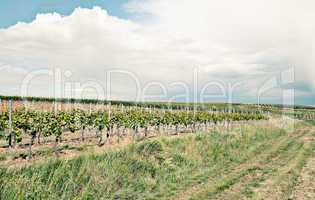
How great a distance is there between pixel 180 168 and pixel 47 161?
17.2 ft

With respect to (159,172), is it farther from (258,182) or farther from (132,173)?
(258,182)

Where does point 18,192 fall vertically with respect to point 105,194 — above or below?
above

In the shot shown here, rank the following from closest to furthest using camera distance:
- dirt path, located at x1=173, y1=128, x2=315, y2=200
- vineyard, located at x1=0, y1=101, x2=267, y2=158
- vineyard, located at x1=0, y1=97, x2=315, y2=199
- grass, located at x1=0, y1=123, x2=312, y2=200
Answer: grass, located at x1=0, y1=123, x2=312, y2=200 → vineyard, located at x1=0, y1=97, x2=315, y2=199 → dirt path, located at x1=173, y1=128, x2=315, y2=200 → vineyard, located at x1=0, y1=101, x2=267, y2=158

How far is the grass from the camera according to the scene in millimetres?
7289

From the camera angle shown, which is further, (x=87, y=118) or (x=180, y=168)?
(x=87, y=118)

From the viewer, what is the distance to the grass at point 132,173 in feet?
23.9

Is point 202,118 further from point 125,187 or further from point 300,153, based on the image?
point 125,187

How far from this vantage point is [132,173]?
1047cm

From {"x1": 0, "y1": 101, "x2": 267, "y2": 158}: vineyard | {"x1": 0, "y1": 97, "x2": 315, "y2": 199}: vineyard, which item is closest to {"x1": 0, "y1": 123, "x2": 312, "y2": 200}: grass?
{"x1": 0, "y1": 97, "x2": 315, "y2": 199}: vineyard

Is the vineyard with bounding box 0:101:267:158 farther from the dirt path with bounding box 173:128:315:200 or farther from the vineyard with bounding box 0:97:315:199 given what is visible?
the dirt path with bounding box 173:128:315:200

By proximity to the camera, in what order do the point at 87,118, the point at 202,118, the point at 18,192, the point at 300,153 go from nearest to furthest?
1. the point at 18,192
2. the point at 300,153
3. the point at 87,118
4. the point at 202,118

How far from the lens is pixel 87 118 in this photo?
22875 millimetres

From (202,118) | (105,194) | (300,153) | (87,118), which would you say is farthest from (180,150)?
(202,118)

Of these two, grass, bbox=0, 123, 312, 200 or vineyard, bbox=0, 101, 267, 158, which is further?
vineyard, bbox=0, 101, 267, 158
